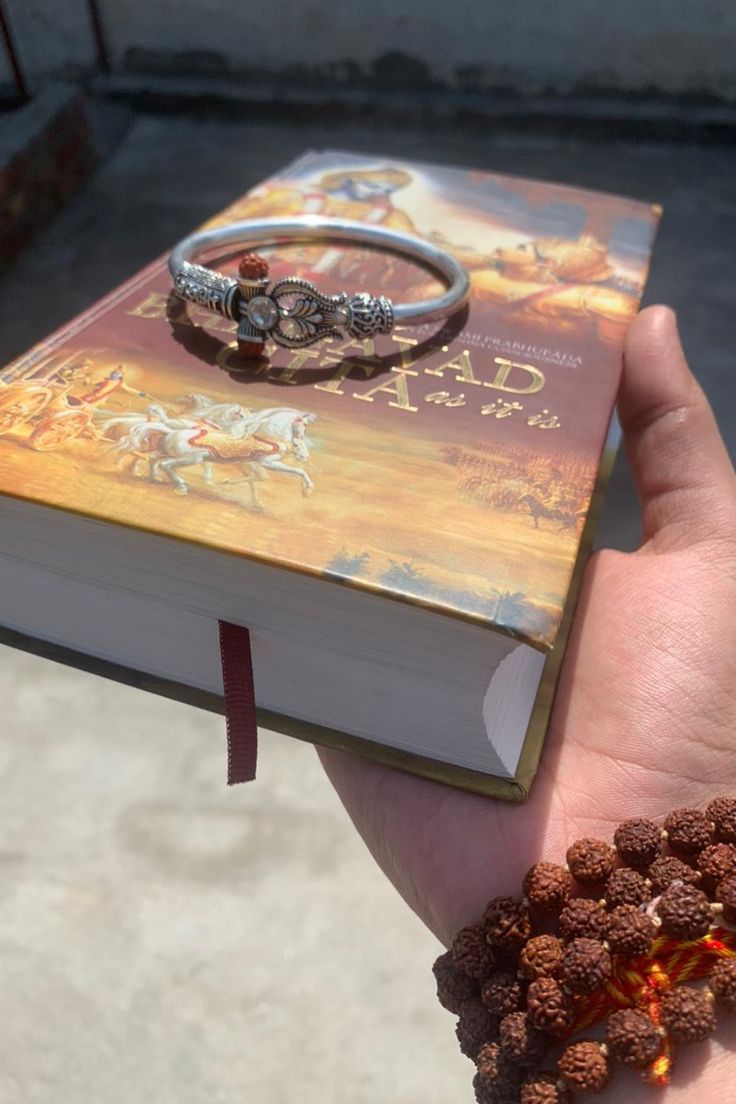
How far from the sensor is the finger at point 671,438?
79 centimetres

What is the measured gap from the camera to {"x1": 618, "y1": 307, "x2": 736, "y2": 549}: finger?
2.58 feet

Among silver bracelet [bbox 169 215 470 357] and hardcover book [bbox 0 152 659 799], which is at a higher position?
silver bracelet [bbox 169 215 470 357]

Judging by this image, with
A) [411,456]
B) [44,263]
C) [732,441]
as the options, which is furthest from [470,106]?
[411,456]

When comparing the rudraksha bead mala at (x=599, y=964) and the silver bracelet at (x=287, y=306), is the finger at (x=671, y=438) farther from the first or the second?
the rudraksha bead mala at (x=599, y=964)

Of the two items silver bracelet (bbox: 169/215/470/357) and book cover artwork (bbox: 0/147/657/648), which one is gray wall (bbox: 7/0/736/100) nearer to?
book cover artwork (bbox: 0/147/657/648)

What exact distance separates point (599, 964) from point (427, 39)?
2.17 metres

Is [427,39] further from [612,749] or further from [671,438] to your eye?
[612,749]

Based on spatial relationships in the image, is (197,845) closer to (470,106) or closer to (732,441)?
(732,441)

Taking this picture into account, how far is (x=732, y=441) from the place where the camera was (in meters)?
1.41

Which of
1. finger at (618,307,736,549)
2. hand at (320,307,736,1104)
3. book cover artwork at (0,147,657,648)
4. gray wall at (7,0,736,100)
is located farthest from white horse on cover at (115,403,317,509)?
gray wall at (7,0,736,100)

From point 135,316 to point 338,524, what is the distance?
0.31m

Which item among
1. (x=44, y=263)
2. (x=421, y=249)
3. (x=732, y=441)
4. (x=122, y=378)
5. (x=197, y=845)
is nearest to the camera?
(x=122, y=378)

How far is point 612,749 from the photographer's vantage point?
64 centimetres

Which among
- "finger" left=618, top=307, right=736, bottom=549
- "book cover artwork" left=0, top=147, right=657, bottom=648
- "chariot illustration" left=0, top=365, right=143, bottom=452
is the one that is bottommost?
"finger" left=618, top=307, right=736, bottom=549
